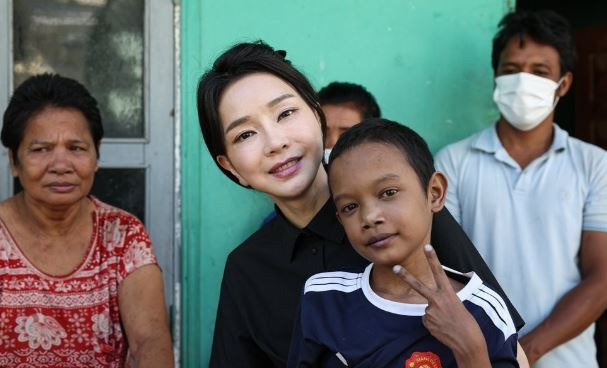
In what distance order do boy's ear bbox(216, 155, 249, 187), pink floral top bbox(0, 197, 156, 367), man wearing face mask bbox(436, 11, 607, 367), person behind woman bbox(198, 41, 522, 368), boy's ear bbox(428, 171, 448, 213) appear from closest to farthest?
1. boy's ear bbox(428, 171, 448, 213)
2. person behind woman bbox(198, 41, 522, 368)
3. boy's ear bbox(216, 155, 249, 187)
4. pink floral top bbox(0, 197, 156, 367)
5. man wearing face mask bbox(436, 11, 607, 367)

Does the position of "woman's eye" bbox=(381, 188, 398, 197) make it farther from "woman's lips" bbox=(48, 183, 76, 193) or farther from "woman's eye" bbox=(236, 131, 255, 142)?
"woman's lips" bbox=(48, 183, 76, 193)

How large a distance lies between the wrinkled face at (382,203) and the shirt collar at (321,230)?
171 mm

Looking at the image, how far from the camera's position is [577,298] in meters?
2.71

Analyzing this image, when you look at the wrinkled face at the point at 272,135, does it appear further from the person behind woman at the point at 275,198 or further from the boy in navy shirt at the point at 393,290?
the boy in navy shirt at the point at 393,290

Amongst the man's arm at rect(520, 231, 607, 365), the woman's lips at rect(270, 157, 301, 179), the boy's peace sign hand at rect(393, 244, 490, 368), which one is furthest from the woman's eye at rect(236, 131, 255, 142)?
the man's arm at rect(520, 231, 607, 365)

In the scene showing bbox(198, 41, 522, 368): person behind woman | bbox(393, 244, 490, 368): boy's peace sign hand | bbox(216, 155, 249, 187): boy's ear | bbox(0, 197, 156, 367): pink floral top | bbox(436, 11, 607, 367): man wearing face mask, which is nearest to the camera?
bbox(393, 244, 490, 368): boy's peace sign hand

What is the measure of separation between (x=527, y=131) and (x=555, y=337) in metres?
0.81

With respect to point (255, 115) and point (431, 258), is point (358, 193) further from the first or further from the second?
point (255, 115)

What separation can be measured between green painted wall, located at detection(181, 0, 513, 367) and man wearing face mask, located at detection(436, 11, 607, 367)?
0.32 meters

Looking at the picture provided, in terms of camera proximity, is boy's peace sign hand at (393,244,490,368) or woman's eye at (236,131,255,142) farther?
woman's eye at (236,131,255,142)

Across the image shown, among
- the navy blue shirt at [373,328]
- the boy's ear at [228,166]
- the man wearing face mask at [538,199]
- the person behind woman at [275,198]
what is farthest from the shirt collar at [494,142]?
the navy blue shirt at [373,328]

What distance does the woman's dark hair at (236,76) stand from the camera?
1.87 m

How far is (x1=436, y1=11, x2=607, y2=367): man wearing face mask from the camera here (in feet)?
8.98

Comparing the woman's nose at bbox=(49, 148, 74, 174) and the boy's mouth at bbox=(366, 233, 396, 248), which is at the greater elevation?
the woman's nose at bbox=(49, 148, 74, 174)
